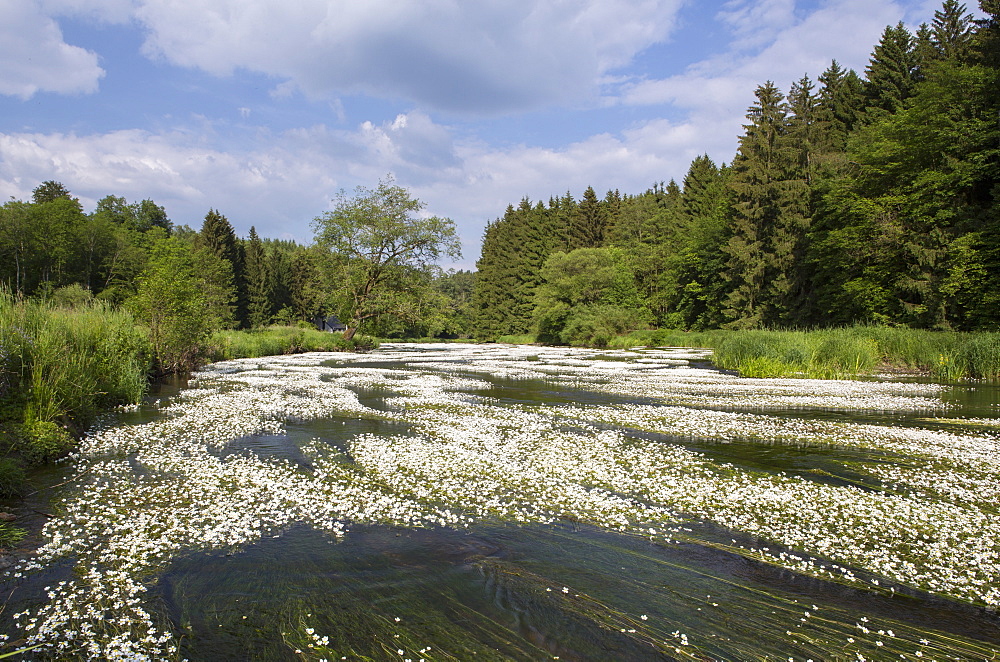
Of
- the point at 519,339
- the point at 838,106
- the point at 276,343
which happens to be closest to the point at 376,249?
the point at 276,343

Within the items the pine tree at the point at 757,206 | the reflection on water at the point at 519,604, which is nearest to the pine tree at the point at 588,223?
the pine tree at the point at 757,206

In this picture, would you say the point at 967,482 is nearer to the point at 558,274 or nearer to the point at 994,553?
the point at 994,553

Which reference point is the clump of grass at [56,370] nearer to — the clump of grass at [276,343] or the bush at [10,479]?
the bush at [10,479]

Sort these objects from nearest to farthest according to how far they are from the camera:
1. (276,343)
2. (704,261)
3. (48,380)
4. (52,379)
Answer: (48,380), (52,379), (276,343), (704,261)

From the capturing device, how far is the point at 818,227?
48000 mm

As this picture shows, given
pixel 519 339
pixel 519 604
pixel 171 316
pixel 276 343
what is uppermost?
pixel 171 316

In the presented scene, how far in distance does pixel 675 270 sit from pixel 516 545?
71.3 m

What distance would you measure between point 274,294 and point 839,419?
292 feet

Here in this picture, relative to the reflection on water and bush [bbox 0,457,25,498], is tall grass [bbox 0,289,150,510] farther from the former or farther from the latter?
the reflection on water

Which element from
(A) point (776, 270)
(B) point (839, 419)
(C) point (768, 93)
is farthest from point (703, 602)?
(C) point (768, 93)

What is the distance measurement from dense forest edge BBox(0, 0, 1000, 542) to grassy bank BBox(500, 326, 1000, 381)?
105mm

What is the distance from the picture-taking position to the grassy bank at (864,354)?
23578 mm

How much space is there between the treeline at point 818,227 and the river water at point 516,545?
3111 centimetres

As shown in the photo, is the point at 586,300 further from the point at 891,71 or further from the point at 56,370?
the point at 56,370
